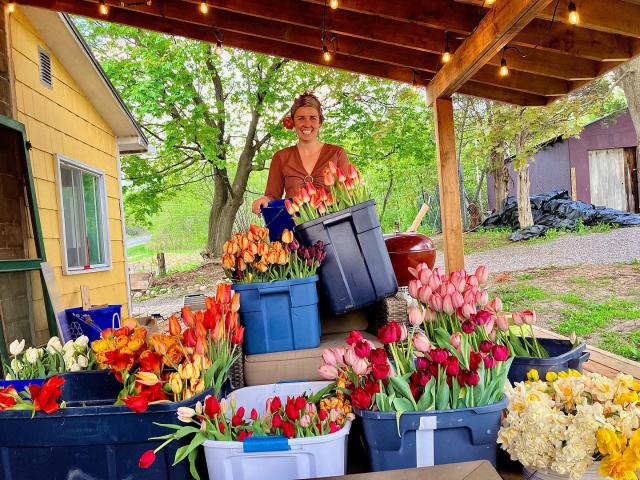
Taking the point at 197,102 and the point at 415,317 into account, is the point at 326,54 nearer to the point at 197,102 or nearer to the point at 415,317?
the point at 415,317

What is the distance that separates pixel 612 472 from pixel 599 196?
57.7 ft

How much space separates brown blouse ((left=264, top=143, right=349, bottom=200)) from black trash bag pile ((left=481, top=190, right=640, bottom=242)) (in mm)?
11036

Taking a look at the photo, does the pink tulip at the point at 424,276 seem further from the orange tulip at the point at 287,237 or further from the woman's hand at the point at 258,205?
the woman's hand at the point at 258,205

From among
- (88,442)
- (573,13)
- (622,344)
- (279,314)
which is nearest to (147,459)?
(88,442)

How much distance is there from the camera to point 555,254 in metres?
10.7

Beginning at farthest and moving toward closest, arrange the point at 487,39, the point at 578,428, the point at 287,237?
the point at 487,39 < the point at 287,237 < the point at 578,428

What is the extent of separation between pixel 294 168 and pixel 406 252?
689 millimetres

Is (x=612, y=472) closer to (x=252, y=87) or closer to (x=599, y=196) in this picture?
(x=252, y=87)

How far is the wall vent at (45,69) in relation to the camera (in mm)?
4773

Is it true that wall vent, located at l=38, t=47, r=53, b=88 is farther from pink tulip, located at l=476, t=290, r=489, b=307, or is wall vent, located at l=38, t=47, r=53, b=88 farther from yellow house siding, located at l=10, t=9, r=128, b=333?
pink tulip, located at l=476, t=290, r=489, b=307

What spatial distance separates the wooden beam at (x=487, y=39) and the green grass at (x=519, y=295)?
411 cm

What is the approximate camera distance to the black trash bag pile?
12906mm

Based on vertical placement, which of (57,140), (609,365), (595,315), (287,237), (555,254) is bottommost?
(595,315)

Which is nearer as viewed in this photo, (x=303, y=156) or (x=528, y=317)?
(x=528, y=317)
